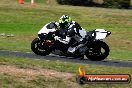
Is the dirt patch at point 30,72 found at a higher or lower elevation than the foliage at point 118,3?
higher

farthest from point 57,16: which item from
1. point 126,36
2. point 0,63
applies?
point 0,63

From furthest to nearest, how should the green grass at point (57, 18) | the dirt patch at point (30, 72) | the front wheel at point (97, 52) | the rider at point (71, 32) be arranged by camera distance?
the green grass at point (57, 18) → the rider at point (71, 32) → the front wheel at point (97, 52) → the dirt patch at point (30, 72)

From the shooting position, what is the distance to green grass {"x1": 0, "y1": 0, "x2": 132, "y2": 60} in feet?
105

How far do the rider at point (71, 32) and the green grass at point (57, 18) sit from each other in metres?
9.22

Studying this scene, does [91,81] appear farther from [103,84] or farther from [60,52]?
[60,52]

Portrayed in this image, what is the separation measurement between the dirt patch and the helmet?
175 inches

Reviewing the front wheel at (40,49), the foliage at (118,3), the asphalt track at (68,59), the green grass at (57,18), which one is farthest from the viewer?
the foliage at (118,3)

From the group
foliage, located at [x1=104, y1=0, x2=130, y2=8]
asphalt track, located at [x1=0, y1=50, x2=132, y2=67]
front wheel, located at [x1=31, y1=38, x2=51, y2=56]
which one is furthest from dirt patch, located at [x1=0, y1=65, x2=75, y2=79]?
foliage, located at [x1=104, y1=0, x2=130, y2=8]

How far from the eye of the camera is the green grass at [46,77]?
48.2ft

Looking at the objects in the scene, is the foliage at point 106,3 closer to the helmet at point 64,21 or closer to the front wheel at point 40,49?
the helmet at point 64,21

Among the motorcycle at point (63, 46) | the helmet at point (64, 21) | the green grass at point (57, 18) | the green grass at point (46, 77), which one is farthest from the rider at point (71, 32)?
the green grass at point (57, 18)

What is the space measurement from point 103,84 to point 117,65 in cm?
372

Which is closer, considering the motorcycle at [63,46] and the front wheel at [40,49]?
the motorcycle at [63,46]

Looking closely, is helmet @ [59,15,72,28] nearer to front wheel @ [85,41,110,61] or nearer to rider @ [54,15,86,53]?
rider @ [54,15,86,53]
